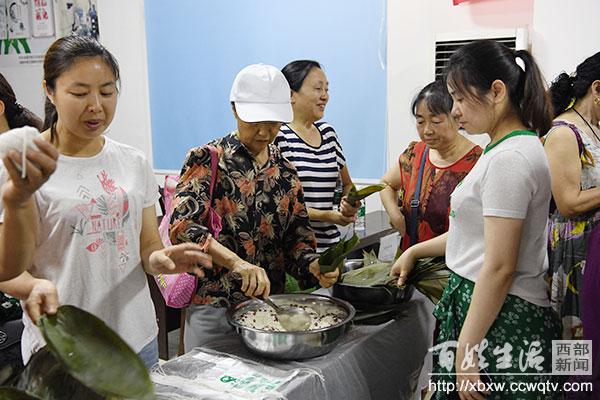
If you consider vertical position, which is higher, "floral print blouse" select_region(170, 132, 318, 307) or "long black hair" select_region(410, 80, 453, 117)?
"long black hair" select_region(410, 80, 453, 117)

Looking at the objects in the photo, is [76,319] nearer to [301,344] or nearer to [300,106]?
[301,344]

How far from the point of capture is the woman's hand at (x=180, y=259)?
1.28 m

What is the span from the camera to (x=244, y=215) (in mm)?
1774

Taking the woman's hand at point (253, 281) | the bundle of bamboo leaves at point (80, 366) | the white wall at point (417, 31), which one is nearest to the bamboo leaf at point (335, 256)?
the woman's hand at point (253, 281)

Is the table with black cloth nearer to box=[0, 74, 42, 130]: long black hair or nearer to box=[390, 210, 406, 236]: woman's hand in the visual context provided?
box=[390, 210, 406, 236]: woman's hand

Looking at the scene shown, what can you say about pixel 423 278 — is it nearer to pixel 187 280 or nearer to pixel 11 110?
pixel 187 280

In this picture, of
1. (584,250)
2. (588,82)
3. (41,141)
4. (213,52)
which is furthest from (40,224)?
(213,52)

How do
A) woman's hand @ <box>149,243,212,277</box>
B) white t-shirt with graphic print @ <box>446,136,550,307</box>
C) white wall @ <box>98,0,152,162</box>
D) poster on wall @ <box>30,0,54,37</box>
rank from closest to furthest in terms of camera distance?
woman's hand @ <box>149,243,212,277</box>, white t-shirt with graphic print @ <box>446,136,550,307</box>, white wall @ <box>98,0,152,162</box>, poster on wall @ <box>30,0,54,37</box>

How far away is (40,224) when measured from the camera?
1.29m

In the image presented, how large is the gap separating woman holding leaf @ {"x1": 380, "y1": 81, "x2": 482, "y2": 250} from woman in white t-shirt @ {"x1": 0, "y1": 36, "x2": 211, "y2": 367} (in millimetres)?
1264

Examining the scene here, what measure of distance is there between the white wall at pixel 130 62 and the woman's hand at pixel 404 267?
308 cm

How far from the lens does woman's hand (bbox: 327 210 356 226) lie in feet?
7.58

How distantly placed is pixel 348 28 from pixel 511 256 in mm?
2700

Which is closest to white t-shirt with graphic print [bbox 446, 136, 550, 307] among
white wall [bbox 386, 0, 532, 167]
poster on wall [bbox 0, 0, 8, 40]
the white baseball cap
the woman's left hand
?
the woman's left hand
